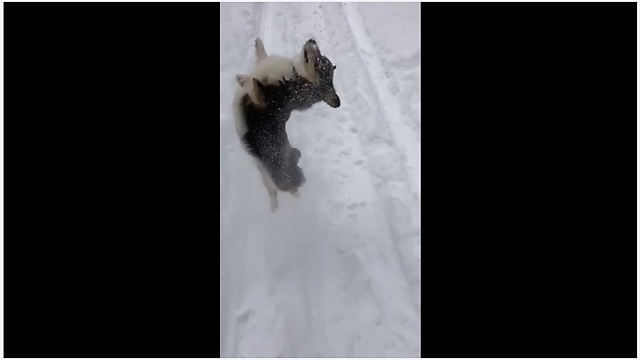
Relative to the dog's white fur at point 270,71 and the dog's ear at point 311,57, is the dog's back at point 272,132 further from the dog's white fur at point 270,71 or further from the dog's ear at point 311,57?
the dog's ear at point 311,57

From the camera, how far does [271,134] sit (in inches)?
113

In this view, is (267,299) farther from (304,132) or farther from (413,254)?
(304,132)

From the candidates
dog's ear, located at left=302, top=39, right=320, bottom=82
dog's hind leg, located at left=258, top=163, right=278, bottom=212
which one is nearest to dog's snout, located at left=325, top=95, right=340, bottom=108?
dog's ear, located at left=302, top=39, right=320, bottom=82

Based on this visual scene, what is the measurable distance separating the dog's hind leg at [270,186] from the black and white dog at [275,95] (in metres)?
0.04

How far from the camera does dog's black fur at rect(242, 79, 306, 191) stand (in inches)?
104

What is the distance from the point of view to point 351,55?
4.89 metres

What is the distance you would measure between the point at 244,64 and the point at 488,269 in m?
3.28

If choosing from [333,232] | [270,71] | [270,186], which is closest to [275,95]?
[270,71]

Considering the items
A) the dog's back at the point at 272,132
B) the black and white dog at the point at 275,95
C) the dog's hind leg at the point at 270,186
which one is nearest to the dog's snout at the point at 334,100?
the black and white dog at the point at 275,95

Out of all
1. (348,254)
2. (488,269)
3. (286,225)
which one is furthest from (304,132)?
(488,269)

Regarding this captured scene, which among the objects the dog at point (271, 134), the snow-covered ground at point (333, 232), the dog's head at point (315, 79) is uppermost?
the dog's head at point (315, 79)

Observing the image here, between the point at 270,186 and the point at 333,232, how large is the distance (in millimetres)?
639

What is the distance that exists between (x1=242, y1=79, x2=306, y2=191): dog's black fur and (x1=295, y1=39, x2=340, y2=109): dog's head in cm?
5

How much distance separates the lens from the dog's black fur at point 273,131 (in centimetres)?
265
